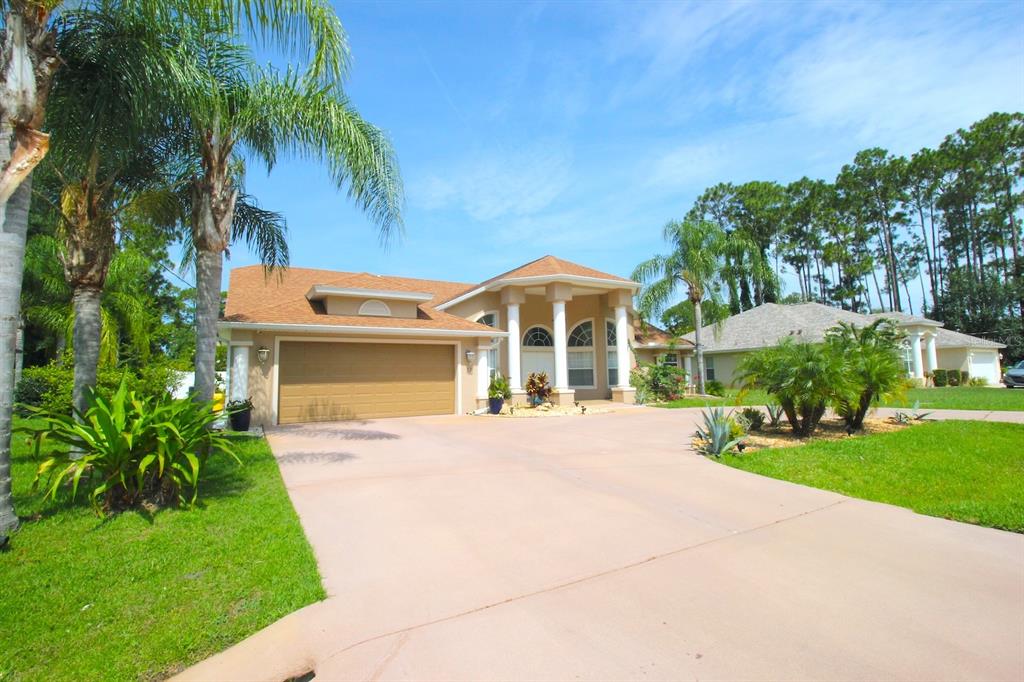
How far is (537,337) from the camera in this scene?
20875 mm

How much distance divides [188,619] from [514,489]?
12.6ft

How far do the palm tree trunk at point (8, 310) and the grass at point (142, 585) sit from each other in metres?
0.44

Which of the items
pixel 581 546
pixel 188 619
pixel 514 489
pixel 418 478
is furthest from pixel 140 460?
pixel 581 546

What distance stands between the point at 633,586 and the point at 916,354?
3116cm

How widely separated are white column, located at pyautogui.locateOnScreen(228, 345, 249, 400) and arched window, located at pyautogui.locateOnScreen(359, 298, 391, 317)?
11.6 ft

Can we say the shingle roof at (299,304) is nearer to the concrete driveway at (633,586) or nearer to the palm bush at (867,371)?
the concrete driveway at (633,586)

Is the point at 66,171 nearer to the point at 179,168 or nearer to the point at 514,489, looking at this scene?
the point at 179,168

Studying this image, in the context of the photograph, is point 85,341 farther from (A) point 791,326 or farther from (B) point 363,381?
(A) point 791,326

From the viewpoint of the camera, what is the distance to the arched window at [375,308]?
586 inches

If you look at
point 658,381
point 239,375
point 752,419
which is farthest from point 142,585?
point 658,381

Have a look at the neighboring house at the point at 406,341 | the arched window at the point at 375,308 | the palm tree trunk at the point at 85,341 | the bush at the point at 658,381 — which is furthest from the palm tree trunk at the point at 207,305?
the bush at the point at 658,381

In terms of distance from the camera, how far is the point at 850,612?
331 centimetres

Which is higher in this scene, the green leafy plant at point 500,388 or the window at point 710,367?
the window at point 710,367

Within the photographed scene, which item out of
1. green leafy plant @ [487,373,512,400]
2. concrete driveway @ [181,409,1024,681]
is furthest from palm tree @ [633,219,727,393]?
concrete driveway @ [181,409,1024,681]
